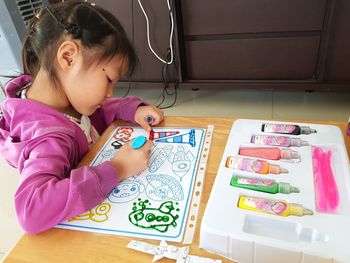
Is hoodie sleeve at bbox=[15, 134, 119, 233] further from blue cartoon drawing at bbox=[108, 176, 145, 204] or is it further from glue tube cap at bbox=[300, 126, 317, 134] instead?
glue tube cap at bbox=[300, 126, 317, 134]

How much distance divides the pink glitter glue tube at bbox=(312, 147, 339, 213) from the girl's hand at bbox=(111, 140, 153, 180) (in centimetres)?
29

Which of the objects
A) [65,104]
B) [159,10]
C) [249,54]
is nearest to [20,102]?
[65,104]

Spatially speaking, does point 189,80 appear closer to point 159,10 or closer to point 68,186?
point 159,10

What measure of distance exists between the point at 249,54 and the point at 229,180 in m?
1.00

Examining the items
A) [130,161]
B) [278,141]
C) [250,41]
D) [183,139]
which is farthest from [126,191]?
[250,41]

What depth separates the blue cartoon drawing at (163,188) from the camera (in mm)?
483

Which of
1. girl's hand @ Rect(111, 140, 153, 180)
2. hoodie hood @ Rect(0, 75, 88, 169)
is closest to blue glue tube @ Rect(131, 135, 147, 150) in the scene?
girl's hand @ Rect(111, 140, 153, 180)

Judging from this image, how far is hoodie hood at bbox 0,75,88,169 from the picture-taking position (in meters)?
0.54

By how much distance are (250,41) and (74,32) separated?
93 cm

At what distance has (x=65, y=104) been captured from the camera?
681mm

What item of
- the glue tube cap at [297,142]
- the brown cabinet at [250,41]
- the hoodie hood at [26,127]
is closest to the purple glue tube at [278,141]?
the glue tube cap at [297,142]

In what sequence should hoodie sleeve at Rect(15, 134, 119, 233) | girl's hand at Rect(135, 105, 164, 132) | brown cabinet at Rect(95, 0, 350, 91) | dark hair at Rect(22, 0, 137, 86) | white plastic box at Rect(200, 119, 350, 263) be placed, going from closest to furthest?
white plastic box at Rect(200, 119, 350, 263), hoodie sleeve at Rect(15, 134, 119, 233), dark hair at Rect(22, 0, 137, 86), girl's hand at Rect(135, 105, 164, 132), brown cabinet at Rect(95, 0, 350, 91)

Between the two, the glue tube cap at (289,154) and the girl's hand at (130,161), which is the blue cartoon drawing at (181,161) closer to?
the girl's hand at (130,161)

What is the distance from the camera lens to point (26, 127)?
0.56m
